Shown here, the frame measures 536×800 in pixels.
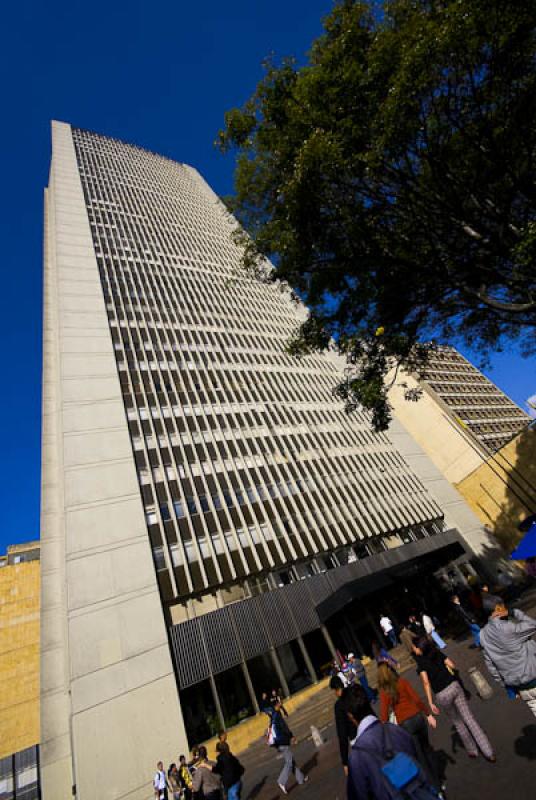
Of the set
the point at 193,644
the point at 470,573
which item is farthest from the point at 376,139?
the point at 470,573

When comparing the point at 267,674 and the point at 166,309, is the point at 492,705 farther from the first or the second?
the point at 166,309

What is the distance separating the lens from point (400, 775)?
2.65 m

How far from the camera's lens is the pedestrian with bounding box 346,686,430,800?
288 cm

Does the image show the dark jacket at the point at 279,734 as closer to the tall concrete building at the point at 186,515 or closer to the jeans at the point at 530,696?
the jeans at the point at 530,696

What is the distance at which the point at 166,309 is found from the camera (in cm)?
3247

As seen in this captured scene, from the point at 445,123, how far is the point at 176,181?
59874 mm

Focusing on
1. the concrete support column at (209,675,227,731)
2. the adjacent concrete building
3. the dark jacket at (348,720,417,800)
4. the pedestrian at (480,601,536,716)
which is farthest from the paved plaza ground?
the adjacent concrete building

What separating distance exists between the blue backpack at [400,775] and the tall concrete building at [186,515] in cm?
1484

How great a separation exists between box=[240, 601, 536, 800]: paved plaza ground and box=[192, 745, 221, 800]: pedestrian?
1712 mm

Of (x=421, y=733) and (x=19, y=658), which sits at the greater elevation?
(x=19, y=658)

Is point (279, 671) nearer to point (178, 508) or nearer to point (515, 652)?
point (178, 508)

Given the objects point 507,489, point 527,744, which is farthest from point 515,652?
point 507,489

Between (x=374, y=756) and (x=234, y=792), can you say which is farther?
(x=234, y=792)

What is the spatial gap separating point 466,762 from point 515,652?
225 centimetres
